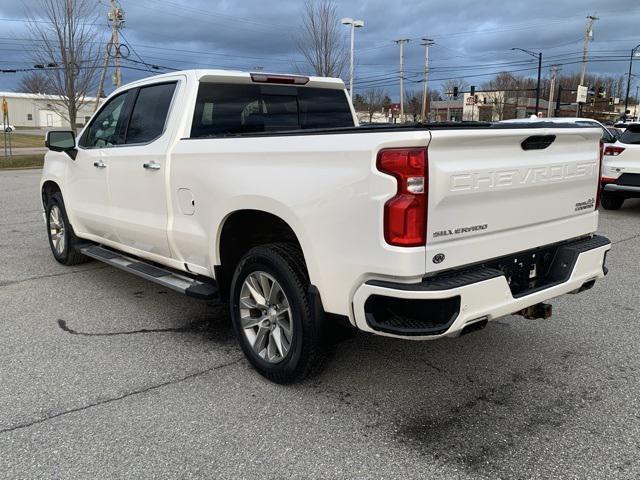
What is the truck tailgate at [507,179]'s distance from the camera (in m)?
2.88

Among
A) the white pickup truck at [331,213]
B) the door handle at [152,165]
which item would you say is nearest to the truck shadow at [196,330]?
the white pickup truck at [331,213]

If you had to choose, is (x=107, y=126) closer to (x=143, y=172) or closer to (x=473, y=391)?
(x=143, y=172)

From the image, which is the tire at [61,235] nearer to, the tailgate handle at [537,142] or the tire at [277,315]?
the tire at [277,315]

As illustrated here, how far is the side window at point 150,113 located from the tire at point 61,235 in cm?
184

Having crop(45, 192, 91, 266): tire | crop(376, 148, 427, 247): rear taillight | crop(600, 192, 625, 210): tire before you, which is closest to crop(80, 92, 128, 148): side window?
crop(45, 192, 91, 266): tire

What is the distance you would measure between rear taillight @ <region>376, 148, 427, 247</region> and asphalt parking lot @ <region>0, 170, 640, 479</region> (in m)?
1.12

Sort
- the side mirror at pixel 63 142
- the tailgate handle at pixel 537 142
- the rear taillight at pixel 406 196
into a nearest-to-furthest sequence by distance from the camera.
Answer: the rear taillight at pixel 406 196
the tailgate handle at pixel 537 142
the side mirror at pixel 63 142

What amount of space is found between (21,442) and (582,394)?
3222 millimetres

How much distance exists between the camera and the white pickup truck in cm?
286

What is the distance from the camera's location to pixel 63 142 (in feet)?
19.0

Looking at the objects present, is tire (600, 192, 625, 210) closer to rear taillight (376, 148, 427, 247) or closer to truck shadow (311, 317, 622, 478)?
truck shadow (311, 317, 622, 478)

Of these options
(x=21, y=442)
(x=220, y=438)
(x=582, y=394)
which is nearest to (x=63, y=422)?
(x=21, y=442)

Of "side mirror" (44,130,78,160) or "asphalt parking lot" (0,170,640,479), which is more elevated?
"side mirror" (44,130,78,160)

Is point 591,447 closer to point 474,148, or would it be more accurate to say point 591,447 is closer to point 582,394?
point 582,394
